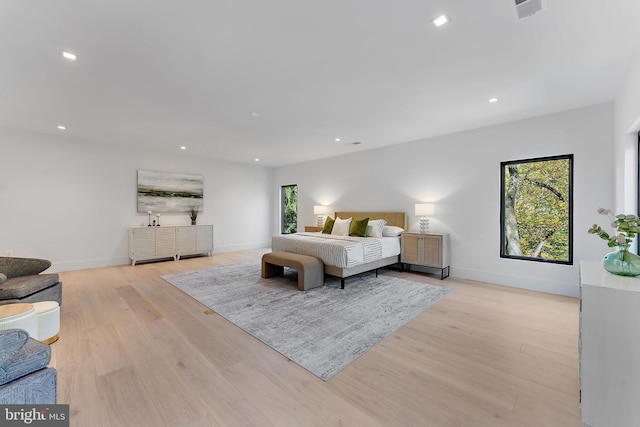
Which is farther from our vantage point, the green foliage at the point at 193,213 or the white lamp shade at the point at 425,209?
the green foliage at the point at 193,213

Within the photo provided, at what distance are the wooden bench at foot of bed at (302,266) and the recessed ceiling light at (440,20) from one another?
3.24 m

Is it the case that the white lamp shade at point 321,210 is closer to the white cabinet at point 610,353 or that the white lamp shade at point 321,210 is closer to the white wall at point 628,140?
the white wall at point 628,140

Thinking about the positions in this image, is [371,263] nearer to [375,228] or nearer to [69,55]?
[375,228]

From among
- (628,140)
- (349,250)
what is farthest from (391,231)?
(628,140)

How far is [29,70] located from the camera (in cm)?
267

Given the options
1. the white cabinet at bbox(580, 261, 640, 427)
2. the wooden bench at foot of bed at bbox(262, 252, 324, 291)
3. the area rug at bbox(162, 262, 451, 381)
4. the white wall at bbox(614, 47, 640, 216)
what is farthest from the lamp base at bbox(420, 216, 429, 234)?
the white cabinet at bbox(580, 261, 640, 427)

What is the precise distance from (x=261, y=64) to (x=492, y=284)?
15.6 ft

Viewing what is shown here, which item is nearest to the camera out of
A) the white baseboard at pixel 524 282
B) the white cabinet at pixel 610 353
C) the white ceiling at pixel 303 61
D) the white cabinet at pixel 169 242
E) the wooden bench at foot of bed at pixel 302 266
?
the white cabinet at pixel 610 353

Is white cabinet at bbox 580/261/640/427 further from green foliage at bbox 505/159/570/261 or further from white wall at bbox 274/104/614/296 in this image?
green foliage at bbox 505/159/570/261

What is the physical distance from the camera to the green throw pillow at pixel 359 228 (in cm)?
539

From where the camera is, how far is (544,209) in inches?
165

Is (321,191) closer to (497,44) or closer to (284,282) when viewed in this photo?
(284,282)

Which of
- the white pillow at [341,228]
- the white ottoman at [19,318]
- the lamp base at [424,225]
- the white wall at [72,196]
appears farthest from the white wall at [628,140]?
the white wall at [72,196]

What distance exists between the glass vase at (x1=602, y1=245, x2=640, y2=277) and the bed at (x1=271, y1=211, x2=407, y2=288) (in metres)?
2.87
